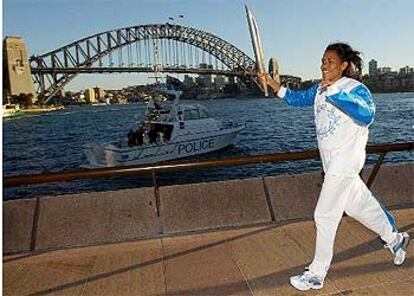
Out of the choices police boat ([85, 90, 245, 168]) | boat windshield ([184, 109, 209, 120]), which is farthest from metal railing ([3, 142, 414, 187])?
boat windshield ([184, 109, 209, 120])

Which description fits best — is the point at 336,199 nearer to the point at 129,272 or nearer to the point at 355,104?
the point at 355,104

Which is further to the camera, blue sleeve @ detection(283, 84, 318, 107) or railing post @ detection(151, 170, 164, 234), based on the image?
railing post @ detection(151, 170, 164, 234)

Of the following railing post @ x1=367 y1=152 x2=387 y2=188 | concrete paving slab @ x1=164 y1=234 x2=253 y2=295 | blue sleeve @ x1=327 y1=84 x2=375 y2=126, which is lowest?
concrete paving slab @ x1=164 y1=234 x2=253 y2=295

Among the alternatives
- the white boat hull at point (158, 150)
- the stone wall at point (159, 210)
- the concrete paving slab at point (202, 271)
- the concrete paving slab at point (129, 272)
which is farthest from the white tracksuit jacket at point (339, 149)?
the white boat hull at point (158, 150)

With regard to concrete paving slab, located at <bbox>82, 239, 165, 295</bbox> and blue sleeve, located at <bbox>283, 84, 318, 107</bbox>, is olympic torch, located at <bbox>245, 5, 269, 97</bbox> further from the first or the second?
concrete paving slab, located at <bbox>82, 239, 165, 295</bbox>

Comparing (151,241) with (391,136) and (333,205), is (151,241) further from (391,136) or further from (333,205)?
(391,136)

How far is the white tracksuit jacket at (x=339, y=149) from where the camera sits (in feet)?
7.91

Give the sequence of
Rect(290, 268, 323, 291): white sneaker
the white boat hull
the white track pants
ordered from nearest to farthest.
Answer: the white track pants < Rect(290, 268, 323, 291): white sneaker < the white boat hull

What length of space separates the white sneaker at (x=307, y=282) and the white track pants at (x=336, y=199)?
3cm

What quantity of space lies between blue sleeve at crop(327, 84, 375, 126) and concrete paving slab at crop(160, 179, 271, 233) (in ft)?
5.91

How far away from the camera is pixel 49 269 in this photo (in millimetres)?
3121

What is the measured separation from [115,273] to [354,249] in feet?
5.62

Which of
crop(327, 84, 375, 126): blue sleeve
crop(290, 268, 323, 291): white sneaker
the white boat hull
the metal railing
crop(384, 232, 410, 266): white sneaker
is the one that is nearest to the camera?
crop(327, 84, 375, 126): blue sleeve

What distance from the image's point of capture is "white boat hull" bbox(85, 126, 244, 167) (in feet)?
76.7
